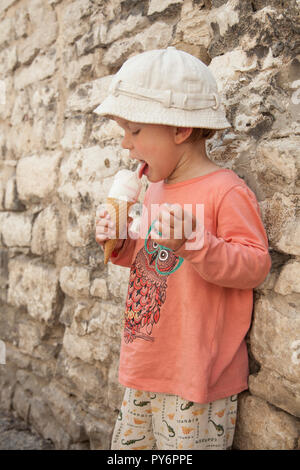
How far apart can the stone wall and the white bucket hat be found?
0.22 metres

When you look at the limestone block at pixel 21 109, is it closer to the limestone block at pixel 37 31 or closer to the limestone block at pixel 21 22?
the limestone block at pixel 37 31

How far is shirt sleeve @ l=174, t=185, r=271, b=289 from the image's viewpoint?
1.22m

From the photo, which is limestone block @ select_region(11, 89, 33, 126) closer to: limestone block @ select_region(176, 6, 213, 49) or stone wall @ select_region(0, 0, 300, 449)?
stone wall @ select_region(0, 0, 300, 449)

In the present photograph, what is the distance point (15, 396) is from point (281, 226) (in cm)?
196

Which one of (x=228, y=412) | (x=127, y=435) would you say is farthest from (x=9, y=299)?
(x=228, y=412)

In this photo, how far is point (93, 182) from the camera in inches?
85.9

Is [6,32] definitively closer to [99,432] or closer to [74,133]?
[74,133]

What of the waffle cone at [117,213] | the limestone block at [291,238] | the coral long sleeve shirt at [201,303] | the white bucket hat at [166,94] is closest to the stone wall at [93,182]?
the limestone block at [291,238]

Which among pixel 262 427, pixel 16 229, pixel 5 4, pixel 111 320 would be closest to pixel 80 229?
pixel 111 320

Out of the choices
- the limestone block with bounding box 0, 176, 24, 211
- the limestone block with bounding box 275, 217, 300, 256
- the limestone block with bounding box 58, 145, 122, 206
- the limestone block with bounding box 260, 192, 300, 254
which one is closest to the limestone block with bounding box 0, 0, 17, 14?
the limestone block with bounding box 0, 176, 24, 211

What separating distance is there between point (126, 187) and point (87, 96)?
0.90 m

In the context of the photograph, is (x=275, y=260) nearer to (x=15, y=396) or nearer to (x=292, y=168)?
(x=292, y=168)

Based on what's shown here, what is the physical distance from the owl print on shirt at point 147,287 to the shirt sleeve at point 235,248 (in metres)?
0.20

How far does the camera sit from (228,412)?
150 cm
